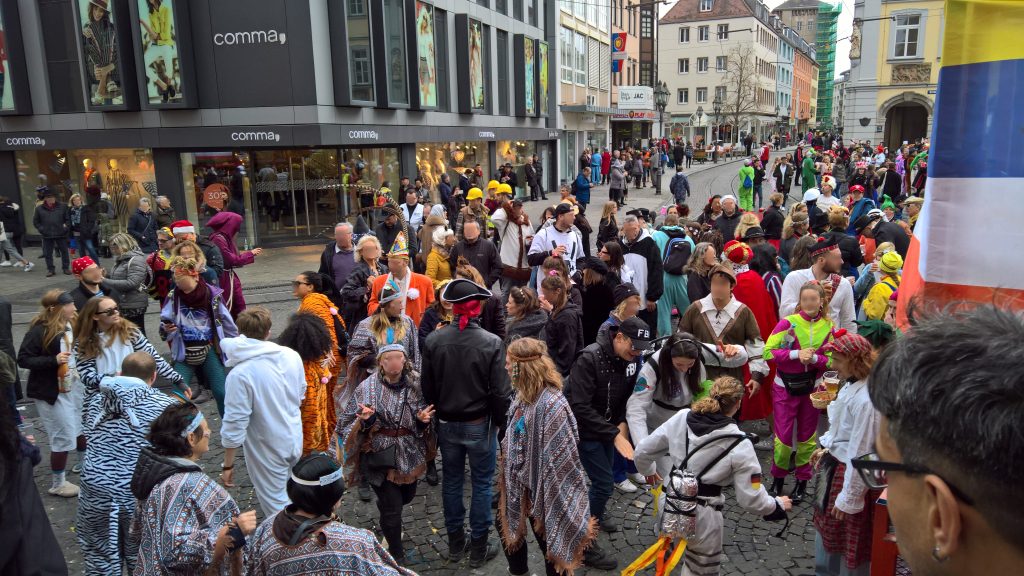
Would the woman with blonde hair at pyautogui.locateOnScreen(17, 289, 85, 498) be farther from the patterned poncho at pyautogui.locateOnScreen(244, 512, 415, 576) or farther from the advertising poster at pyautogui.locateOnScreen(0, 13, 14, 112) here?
the advertising poster at pyautogui.locateOnScreen(0, 13, 14, 112)

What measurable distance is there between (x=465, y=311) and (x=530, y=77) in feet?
85.9

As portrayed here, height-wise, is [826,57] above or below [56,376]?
above

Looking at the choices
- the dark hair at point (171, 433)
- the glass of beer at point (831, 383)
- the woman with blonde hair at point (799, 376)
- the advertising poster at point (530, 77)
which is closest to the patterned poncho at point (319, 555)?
the dark hair at point (171, 433)

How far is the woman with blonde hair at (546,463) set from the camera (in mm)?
4094

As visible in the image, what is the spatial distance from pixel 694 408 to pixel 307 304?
13.0ft

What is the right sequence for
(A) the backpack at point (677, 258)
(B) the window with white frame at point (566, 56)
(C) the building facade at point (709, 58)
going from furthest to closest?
(C) the building facade at point (709, 58)
(B) the window with white frame at point (566, 56)
(A) the backpack at point (677, 258)

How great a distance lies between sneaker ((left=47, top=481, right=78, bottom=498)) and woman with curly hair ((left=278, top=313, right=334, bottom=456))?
2.14 m

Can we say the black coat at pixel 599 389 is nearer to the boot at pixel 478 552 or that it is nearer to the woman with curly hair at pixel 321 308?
the boot at pixel 478 552

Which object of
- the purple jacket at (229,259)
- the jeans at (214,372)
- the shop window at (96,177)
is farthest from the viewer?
the shop window at (96,177)

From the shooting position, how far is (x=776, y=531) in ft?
17.1

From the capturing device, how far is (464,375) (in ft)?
15.3

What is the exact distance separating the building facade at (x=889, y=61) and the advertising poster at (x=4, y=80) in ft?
120

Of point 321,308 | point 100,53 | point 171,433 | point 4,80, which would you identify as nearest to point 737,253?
point 321,308

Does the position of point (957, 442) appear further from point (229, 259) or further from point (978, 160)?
point (229, 259)
